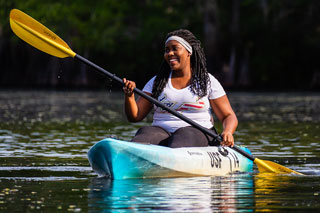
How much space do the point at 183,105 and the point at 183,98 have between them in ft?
0.24

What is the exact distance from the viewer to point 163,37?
5556 cm

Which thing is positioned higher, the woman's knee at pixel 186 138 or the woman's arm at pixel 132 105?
the woman's arm at pixel 132 105

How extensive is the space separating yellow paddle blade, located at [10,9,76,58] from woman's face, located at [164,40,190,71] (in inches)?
57.2

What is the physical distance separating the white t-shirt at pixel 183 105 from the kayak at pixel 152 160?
335mm

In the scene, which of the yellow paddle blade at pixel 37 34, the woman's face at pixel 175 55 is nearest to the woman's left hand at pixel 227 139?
the woman's face at pixel 175 55

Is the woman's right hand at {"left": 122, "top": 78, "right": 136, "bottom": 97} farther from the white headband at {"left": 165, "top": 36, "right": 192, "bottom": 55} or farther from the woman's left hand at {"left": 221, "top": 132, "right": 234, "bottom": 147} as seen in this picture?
the woman's left hand at {"left": 221, "top": 132, "right": 234, "bottom": 147}

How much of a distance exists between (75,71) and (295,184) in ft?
159

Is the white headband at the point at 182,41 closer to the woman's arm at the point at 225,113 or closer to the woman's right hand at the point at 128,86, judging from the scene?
the woman's arm at the point at 225,113

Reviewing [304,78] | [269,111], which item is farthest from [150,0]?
[269,111]

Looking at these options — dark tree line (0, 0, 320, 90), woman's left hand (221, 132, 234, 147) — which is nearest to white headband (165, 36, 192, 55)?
woman's left hand (221, 132, 234, 147)

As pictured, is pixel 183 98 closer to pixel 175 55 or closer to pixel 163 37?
pixel 175 55

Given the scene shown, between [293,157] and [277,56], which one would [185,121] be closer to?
[293,157]

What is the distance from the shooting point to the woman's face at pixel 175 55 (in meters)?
9.38

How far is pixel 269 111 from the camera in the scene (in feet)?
80.7
